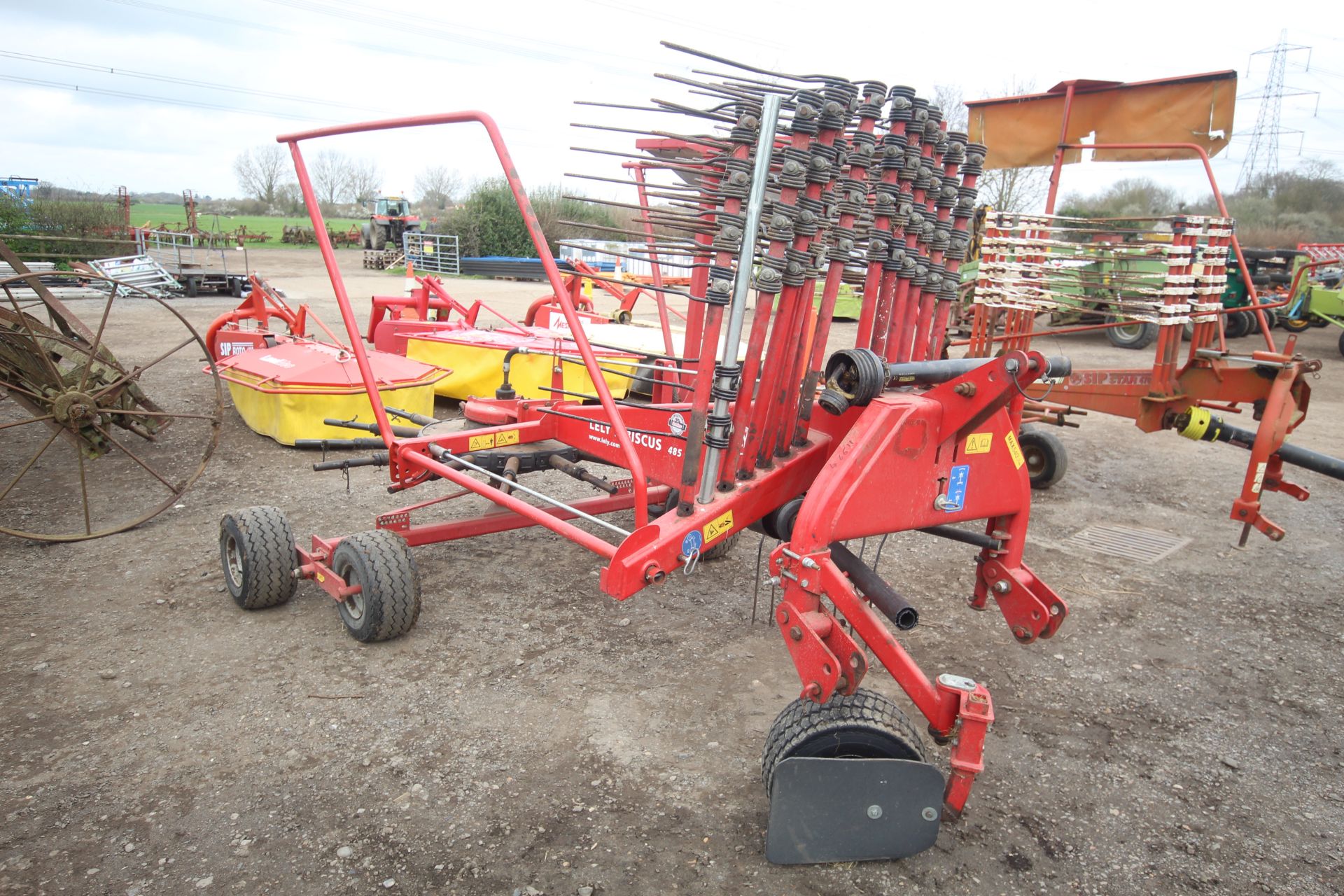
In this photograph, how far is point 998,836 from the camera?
9.48 ft

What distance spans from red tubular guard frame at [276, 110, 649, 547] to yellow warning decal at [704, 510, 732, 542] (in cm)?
23

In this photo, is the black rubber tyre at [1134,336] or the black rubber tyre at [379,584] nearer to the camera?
the black rubber tyre at [379,584]

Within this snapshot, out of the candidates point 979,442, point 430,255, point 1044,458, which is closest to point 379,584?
point 979,442

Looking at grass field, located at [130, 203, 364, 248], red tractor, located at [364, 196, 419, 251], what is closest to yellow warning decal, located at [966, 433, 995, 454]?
red tractor, located at [364, 196, 419, 251]

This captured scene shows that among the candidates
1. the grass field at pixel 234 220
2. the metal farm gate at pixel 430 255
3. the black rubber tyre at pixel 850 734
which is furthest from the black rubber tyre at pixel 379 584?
the grass field at pixel 234 220

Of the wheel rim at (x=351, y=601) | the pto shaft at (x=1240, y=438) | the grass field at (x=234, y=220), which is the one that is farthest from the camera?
the grass field at (x=234, y=220)

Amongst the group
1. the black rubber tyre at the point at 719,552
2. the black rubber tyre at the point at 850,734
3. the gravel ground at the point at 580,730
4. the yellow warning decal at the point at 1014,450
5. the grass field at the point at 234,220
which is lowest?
the gravel ground at the point at 580,730

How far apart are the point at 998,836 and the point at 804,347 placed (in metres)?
1.78

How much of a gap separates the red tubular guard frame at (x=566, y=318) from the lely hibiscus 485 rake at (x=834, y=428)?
0.02m

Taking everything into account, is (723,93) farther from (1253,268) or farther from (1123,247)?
(1253,268)

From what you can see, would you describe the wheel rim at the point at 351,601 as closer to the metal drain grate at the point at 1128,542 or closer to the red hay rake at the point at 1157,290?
the red hay rake at the point at 1157,290

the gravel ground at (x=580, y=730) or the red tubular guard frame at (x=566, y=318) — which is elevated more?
the red tubular guard frame at (x=566, y=318)

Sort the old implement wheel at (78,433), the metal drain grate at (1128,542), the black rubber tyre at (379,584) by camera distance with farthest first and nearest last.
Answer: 1. the metal drain grate at (1128,542)
2. the old implement wheel at (78,433)
3. the black rubber tyre at (379,584)

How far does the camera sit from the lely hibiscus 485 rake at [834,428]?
2670 mm
